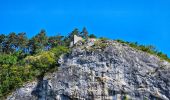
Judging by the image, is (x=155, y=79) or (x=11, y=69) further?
(x=11, y=69)

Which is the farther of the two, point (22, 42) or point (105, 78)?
point (22, 42)

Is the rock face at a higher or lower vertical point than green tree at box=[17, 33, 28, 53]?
lower

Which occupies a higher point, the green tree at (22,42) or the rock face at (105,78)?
the green tree at (22,42)

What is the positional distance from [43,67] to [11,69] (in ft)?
16.2

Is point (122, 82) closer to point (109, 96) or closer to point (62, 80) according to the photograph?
point (109, 96)

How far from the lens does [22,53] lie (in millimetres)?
76438

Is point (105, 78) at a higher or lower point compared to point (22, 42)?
lower

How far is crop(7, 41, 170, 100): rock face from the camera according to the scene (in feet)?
161

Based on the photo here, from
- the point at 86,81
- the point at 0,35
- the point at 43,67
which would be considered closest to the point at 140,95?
the point at 86,81

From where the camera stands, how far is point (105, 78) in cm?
4997

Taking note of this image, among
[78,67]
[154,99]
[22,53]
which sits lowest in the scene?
[154,99]

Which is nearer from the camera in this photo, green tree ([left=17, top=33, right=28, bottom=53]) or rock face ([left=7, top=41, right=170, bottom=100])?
rock face ([left=7, top=41, right=170, bottom=100])

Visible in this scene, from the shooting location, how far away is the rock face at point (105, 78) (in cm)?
4906

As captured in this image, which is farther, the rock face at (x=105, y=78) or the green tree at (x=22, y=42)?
the green tree at (x=22, y=42)
